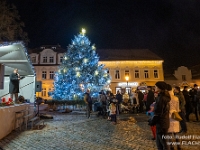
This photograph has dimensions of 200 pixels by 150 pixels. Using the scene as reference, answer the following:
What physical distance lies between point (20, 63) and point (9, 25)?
1444 centimetres

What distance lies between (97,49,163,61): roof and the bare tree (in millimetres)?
17526

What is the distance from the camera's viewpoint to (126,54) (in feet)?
132

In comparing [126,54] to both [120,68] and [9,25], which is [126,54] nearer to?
[120,68]

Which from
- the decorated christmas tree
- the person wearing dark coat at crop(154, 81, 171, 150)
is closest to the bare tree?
the decorated christmas tree

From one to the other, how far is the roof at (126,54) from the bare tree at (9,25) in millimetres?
17526

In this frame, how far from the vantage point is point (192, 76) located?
4384 centimetres

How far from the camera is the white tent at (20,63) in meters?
10.1

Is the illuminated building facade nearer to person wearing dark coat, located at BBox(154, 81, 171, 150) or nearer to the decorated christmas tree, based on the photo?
the decorated christmas tree

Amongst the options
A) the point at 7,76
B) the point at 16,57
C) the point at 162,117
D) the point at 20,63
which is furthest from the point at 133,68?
the point at 162,117

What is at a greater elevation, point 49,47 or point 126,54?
point 49,47

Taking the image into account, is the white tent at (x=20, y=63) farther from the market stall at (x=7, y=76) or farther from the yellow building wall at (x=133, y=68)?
the yellow building wall at (x=133, y=68)

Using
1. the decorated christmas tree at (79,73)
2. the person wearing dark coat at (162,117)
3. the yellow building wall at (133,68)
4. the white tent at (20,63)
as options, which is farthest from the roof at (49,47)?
the person wearing dark coat at (162,117)

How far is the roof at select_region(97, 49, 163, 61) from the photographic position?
38.5 metres

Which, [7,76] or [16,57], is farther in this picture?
[7,76]
